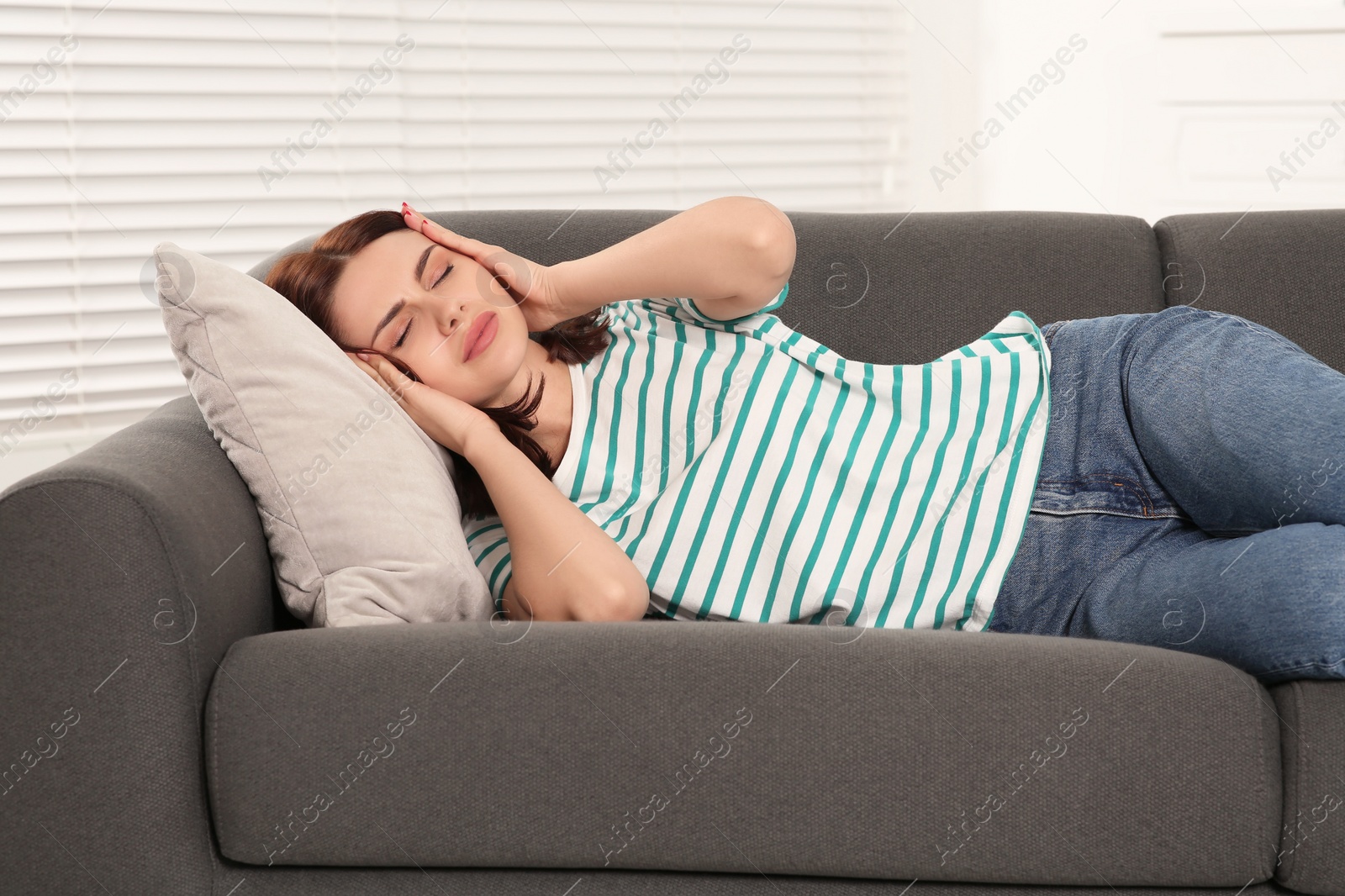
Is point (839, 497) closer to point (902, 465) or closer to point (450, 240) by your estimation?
point (902, 465)

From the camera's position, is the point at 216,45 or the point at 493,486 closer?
the point at 493,486

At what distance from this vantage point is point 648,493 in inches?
49.1

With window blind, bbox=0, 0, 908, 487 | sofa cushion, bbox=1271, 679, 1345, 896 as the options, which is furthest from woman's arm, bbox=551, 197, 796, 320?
window blind, bbox=0, 0, 908, 487

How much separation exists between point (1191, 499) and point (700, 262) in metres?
0.60

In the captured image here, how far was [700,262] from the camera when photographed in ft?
4.03

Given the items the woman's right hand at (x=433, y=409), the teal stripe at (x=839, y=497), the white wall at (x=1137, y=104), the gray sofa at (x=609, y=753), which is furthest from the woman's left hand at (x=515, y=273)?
the white wall at (x=1137, y=104)

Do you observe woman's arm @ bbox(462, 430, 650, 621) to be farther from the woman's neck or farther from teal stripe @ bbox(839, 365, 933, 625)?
teal stripe @ bbox(839, 365, 933, 625)

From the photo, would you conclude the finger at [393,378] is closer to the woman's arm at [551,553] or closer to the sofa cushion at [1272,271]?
the woman's arm at [551,553]

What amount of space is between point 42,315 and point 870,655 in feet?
6.13

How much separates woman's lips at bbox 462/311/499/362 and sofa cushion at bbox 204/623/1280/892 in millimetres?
393

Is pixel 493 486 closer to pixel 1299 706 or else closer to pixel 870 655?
pixel 870 655

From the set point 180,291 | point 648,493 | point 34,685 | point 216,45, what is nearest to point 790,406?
point 648,493

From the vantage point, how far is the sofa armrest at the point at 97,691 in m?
0.89

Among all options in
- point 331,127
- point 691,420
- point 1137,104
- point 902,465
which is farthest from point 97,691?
point 1137,104
